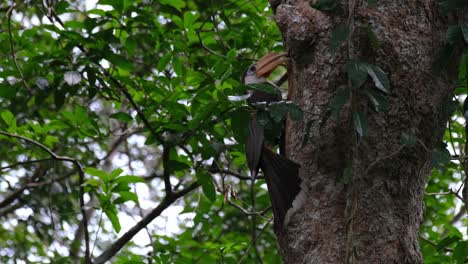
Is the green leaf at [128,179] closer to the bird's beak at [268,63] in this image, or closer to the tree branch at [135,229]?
the tree branch at [135,229]

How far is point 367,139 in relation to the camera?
8.54ft

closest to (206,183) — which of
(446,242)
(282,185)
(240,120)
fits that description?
(282,185)

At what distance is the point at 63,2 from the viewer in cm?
416

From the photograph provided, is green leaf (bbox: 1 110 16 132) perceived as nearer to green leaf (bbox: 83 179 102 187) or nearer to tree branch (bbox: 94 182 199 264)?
green leaf (bbox: 83 179 102 187)

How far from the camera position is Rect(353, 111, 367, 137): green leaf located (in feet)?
7.82

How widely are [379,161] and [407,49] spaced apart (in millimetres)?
492

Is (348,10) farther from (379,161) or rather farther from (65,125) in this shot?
(65,125)

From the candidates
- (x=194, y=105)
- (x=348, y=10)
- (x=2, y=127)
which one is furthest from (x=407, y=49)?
(x=2, y=127)

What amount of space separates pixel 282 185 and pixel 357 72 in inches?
25.8

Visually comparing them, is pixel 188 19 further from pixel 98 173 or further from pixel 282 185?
pixel 282 185

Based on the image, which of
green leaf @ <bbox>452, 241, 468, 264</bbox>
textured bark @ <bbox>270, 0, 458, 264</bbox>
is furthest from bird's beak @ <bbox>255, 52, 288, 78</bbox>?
green leaf @ <bbox>452, 241, 468, 264</bbox>

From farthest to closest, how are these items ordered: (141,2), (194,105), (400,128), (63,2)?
(141,2) < (63,2) < (194,105) < (400,128)

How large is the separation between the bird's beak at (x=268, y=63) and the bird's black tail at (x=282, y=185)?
669mm

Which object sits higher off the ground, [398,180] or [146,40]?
[146,40]
